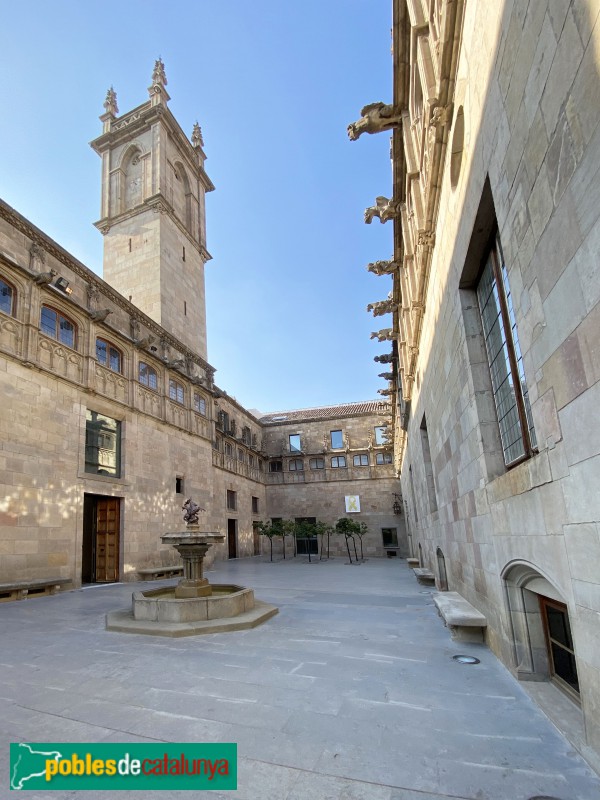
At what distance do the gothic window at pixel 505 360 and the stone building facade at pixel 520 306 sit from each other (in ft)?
0.07

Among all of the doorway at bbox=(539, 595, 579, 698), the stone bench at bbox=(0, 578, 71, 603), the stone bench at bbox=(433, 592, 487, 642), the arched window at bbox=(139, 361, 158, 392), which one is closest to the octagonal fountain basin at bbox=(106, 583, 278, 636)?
the stone bench at bbox=(433, 592, 487, 642)

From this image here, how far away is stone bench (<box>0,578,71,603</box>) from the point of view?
10.1 meters

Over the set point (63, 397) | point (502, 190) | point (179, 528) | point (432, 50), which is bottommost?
point (179, 528)

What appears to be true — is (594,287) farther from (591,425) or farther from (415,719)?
(415,719)

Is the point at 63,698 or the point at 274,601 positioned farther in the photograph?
the point at 274,601

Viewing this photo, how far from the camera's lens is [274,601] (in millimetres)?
9547

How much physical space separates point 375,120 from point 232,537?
2424 centimetres

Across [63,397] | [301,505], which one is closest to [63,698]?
[63,397]

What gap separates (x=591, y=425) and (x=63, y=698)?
4.72 meters

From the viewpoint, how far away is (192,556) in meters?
8.22

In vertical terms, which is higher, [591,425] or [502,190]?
[502,190]

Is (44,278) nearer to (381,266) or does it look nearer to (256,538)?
(381,266)

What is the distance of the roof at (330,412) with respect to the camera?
3516 centimetres

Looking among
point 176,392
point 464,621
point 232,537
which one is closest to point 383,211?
point 464,621
